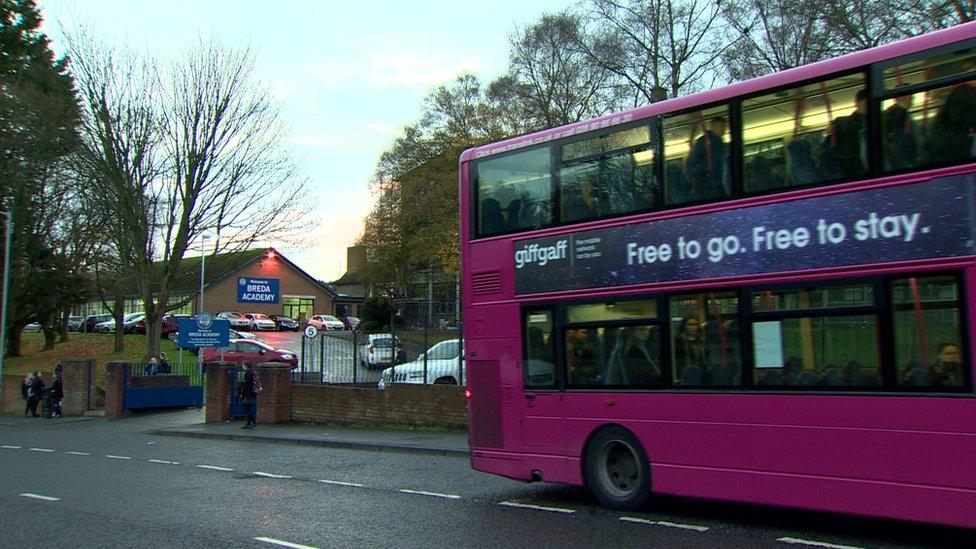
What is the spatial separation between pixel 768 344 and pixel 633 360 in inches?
65.3

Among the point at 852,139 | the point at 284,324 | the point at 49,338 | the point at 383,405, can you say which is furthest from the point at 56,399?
the point at 284,324

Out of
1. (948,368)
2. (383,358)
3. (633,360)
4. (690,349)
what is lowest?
(948,368)

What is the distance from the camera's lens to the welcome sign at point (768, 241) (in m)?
7.20

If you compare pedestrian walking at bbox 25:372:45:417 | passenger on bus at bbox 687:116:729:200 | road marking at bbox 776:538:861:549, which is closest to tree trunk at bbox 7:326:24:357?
pedestrian walking at bbox 25:372:45:417

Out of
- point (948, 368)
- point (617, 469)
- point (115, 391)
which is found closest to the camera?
point (948, 368)

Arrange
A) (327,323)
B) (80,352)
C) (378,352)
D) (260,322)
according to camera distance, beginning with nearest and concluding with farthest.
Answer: (378,352)
(80,352)
(260,322)
(327,323)

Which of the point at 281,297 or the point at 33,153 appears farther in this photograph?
the point at 281,297

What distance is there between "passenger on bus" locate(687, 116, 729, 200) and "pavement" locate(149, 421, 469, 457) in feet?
27.6

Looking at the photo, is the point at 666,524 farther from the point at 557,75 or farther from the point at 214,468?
the point at 557,75

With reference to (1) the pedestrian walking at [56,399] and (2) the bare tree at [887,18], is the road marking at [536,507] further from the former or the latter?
(1) the pedestrian walking at [56,399]

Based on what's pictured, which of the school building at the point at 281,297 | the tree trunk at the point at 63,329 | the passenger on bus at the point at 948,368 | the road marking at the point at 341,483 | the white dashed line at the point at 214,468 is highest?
the school building at the point at 281,297

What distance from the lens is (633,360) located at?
948cm

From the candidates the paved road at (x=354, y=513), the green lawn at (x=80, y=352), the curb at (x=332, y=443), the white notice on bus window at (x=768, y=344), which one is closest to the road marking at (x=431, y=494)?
the paved road at (x=354, y=513)

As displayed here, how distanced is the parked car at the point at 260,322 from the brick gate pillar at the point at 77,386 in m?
31.5
